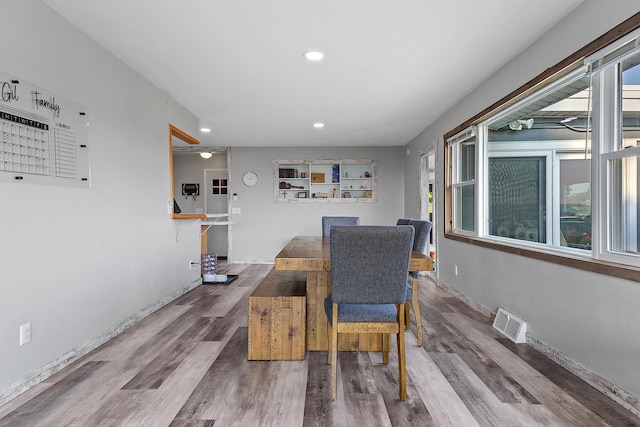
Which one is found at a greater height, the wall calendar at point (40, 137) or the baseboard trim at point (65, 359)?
the wall calendar at point (40, 137)

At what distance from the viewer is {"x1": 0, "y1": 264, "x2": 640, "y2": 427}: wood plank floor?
5.68 feet

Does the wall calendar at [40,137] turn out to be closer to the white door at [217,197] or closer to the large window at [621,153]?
the large window at [621,153]

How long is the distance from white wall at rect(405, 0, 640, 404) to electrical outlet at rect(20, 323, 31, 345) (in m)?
Result: 3.36

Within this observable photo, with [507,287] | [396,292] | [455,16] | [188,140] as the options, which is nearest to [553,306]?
[507,287]

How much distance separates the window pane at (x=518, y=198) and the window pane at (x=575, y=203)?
237mm

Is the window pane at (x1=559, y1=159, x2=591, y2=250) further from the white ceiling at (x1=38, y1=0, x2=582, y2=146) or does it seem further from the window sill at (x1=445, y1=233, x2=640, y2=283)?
the white ceiling at (x1=38, y1=0, x2=582, y2=146)

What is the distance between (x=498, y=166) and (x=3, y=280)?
3.96m

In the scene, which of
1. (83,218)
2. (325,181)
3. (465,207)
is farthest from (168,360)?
(325,181)

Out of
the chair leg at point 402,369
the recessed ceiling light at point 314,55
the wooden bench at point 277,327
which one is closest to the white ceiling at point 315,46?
the recessed ceiling light at point 314,55

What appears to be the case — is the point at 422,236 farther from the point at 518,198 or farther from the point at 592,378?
the point at 592,378

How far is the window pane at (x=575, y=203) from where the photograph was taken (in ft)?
7.48

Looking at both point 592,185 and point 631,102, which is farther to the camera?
point 592,185

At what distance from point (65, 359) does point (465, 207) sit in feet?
13.5

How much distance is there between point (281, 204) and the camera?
695 centimetres
